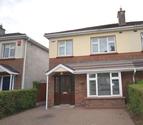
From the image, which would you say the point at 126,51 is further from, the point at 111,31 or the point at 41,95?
the point at 41,95

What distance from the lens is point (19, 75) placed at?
56.2ft

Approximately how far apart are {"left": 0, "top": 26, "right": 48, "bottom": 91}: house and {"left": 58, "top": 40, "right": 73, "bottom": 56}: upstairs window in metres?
3.40

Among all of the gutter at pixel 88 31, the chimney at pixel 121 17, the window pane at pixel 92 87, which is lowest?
the window pane at pixel 92 87

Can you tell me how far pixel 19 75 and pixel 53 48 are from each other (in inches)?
159

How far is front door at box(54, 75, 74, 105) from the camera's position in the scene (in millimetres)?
15555

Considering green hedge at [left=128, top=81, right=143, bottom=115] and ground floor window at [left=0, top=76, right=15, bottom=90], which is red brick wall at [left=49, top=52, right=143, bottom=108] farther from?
green hedge at [left=128, top=81, right=143, bottom=115]

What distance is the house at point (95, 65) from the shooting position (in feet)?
45.2

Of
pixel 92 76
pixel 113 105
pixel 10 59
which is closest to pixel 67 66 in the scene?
pixel 92 76

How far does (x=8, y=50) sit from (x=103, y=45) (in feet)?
30.3

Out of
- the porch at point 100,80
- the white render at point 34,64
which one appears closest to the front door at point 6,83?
the white render at point 34,64

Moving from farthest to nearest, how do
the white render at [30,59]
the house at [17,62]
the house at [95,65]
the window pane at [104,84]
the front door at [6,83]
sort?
the white render at [30,59] < the front door at [6,83] < the house at [17,62] < the window pane at [104,84] < the house at [95,65]

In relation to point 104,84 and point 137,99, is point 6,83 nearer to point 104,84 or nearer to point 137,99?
point 104,84

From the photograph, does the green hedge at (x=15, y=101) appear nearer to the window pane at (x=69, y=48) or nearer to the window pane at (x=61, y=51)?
the window pane at (x=61, y=51)

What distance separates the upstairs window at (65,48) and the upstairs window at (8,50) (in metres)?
4.75
